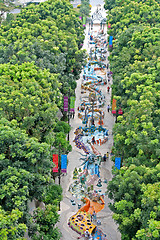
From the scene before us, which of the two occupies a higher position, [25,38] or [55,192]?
[25,38]

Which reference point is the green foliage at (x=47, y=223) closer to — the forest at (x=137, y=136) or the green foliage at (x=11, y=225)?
the green foliage at (x=11, y=225)

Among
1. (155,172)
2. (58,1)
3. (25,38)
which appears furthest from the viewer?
(58,1)

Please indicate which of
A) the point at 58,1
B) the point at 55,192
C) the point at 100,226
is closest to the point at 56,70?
the point at 55,192

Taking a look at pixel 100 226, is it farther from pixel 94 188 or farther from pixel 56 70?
pixel 56 70

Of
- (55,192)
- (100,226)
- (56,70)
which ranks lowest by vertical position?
(100,226)

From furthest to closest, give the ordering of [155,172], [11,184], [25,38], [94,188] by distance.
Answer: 1. [25,38]
2. [94,188]
3. [155,172]
4. [11,184]

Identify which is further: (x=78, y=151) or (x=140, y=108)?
(x=78, y=151)

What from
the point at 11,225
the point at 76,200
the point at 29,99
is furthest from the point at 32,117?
the point at 11,225
